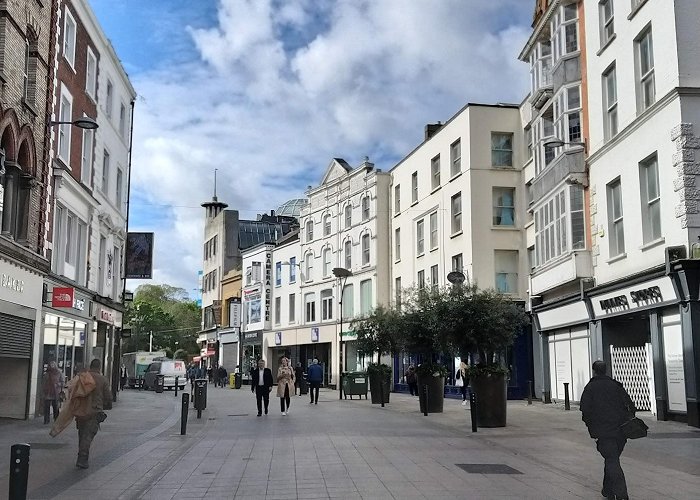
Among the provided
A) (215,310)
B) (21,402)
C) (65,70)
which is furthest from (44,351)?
(215,310)

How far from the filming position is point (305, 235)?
5366 centimetres

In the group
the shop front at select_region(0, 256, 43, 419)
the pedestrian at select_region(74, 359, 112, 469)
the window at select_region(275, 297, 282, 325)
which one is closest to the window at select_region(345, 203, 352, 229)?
the window at select_region(275, 297, 282, 325)

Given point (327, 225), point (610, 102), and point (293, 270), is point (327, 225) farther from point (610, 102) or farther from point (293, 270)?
point (610, 102)

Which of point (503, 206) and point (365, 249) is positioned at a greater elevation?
point (503, 206)

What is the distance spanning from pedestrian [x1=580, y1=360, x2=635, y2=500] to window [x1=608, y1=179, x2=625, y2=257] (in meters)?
13.2

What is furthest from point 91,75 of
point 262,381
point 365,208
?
point 365,208

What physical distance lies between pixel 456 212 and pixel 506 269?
3.76 m

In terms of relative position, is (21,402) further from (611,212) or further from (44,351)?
(611,212)

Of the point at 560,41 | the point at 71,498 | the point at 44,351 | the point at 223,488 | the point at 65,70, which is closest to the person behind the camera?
the point at 71,498

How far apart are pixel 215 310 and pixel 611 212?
5276 centimetres

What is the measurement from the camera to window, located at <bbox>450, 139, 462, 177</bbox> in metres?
35.2

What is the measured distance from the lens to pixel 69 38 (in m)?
23.1

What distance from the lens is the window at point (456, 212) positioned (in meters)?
35.1

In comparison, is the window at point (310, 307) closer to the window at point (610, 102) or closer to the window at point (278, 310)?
the window at point (278, 310)
